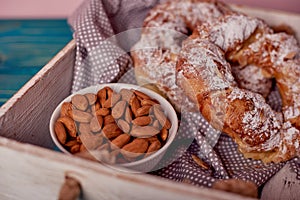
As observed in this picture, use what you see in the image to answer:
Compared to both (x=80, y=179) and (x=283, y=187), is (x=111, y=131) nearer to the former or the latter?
(x=80, y=179)

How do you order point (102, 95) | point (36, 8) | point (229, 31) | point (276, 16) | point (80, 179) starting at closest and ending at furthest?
point (80, 179) → point (102, 95) → point (229, 31) → point (276, 16) → point (36, 8)

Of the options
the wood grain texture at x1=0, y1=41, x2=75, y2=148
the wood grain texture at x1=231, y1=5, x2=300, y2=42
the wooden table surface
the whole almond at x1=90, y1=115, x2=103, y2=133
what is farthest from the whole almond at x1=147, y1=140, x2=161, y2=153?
the wood grain texture at x1=231, y1=5, x2=300, y2=42

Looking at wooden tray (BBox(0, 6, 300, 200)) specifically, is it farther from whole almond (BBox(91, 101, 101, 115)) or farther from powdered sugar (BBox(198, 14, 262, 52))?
powdered sugar (BBox(198, 14, 262, 52))

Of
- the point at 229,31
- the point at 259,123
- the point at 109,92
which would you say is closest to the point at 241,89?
the point at 259,123

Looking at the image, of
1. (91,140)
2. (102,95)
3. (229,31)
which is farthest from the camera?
(229,31)

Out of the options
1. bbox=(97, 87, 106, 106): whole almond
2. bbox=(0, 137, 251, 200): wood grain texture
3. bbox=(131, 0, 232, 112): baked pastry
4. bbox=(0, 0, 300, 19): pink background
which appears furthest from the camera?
bbox=(0, 0, 300, 19): pink background

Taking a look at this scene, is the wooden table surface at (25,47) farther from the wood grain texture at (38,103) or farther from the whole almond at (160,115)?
the whole almond at (160,115)

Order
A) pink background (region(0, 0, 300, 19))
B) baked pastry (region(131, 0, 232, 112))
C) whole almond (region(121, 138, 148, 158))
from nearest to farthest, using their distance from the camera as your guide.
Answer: whole almond (region(121, 138, 148, 158)), baked pastry (region(131, 0, 232, 112)), pink background (region(0, 0, 300, 19))
